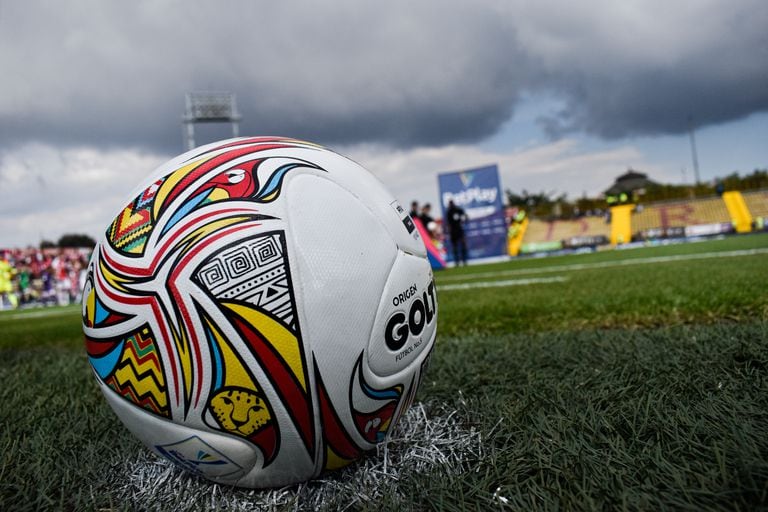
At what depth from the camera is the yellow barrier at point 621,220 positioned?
31.4 metres

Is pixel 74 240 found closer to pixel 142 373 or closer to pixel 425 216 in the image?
pixel 425 216

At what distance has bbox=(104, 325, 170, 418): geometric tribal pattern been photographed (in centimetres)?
132

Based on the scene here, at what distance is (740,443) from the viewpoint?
3.99 ft

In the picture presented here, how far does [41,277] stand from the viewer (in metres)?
27.4

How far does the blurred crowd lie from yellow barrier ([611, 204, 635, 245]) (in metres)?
30.3

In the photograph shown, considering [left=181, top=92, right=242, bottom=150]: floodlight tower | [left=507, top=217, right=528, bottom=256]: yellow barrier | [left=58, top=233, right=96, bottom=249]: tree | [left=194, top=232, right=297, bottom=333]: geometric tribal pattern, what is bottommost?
[left=507, top=217, right=528, bottom=256]: yellow barrier

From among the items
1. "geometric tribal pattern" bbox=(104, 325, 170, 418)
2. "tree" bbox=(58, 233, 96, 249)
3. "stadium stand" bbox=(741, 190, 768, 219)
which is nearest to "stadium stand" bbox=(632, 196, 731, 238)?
"stadium stand" bbox=(741, 190, 768, 219)

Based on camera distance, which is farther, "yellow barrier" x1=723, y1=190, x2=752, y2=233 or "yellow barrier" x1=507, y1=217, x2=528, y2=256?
"yellow barrier" x1=723, y1=190, x2=752, y2=233

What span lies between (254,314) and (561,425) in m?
1.02

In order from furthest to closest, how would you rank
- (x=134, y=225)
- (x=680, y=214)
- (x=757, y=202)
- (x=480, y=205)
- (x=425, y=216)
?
1. (x=680, y=214)
2. (x=757, y=202)
3. (x=480, y=205)
4. (x=425, y=216)
5. (x=134, y=225)

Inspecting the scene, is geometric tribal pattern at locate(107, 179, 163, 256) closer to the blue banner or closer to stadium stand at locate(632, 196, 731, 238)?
the blue banner

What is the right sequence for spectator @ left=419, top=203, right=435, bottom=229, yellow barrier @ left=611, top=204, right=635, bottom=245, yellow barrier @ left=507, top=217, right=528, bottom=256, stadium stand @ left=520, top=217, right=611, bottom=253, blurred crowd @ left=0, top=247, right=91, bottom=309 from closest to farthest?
spectator @ left=419, top=203, right=435, bottom=229, blurred crowd @ left=0, top=247, right=91, bottom=309, yellow barrier @ left=507, top=217, right=528, bottom=256, yellow barrier @ left=611, top=204, right=635, bottom=245, stadium stand @ left=520, top=217, right=611, bottom=253

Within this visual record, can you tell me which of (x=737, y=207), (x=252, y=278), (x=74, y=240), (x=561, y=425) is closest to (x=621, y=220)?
(x=737, y=207)

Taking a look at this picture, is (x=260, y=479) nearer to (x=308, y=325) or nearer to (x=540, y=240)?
(x=308, y=325)
